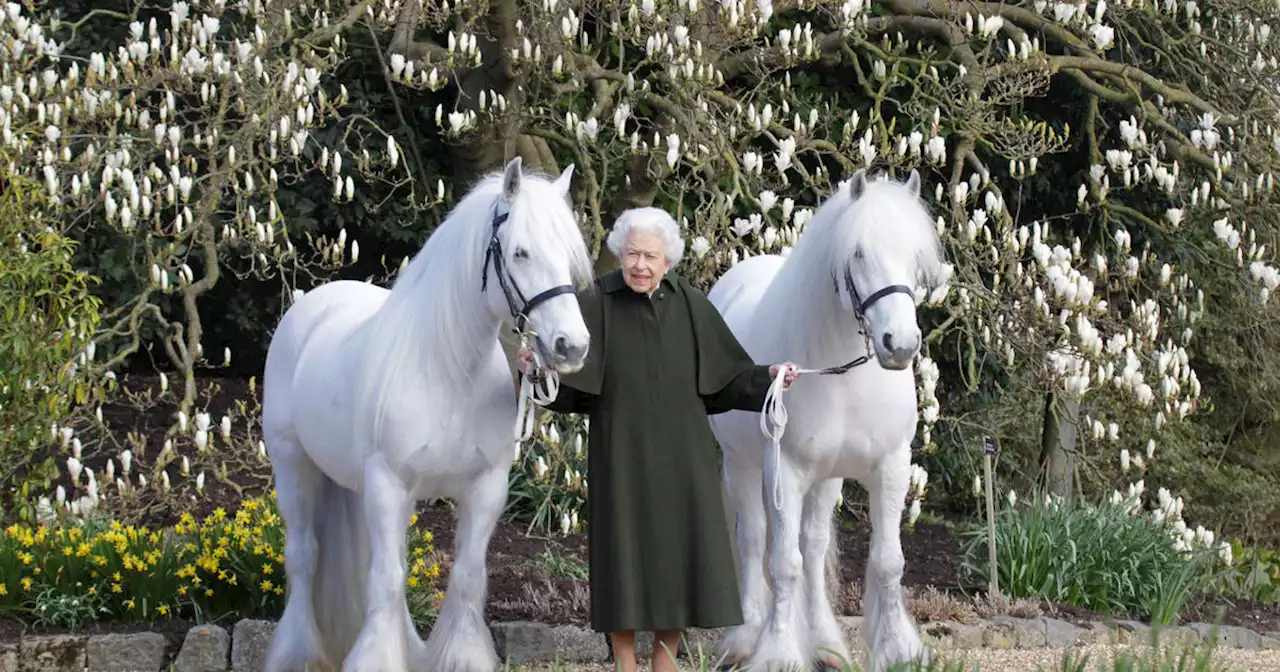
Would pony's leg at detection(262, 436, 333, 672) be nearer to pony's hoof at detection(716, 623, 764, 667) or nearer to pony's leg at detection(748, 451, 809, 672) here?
pony's hoof at detection(716, 623, 764, 667)

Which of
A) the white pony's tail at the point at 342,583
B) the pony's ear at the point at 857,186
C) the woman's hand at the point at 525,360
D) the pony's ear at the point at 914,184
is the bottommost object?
the white pony's tail at the point at 342,583

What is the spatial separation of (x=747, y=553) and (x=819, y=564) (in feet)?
0.86

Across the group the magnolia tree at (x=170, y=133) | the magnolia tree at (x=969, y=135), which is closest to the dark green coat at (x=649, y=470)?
the magnolia tree at (x=969, y=135)

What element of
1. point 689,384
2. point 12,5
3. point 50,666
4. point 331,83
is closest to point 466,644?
point 689,384

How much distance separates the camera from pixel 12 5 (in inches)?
273

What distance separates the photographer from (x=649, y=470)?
442 cm

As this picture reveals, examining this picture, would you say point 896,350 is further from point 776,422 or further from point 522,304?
point 522,304

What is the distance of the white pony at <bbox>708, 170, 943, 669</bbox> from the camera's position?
4.59m

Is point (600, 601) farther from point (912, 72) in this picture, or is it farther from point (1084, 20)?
point (912, 72)

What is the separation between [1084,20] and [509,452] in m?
4.77

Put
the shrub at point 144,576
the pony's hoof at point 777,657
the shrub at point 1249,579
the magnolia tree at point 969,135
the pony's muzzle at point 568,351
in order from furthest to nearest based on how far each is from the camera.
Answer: the shrub at point 1249,579 → the magnolia tree at point 969,135 → the shrub at point 144,576 → the pony's hoof at point 777,657 → the pony's muzzle at point 568,351

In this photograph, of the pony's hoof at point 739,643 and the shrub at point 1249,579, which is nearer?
the pony's hoof at point 739,643

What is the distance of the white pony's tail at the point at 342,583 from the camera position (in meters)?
5.22

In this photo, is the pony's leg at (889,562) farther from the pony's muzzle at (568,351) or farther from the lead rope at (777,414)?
the pony's muzzle at (568,351)
